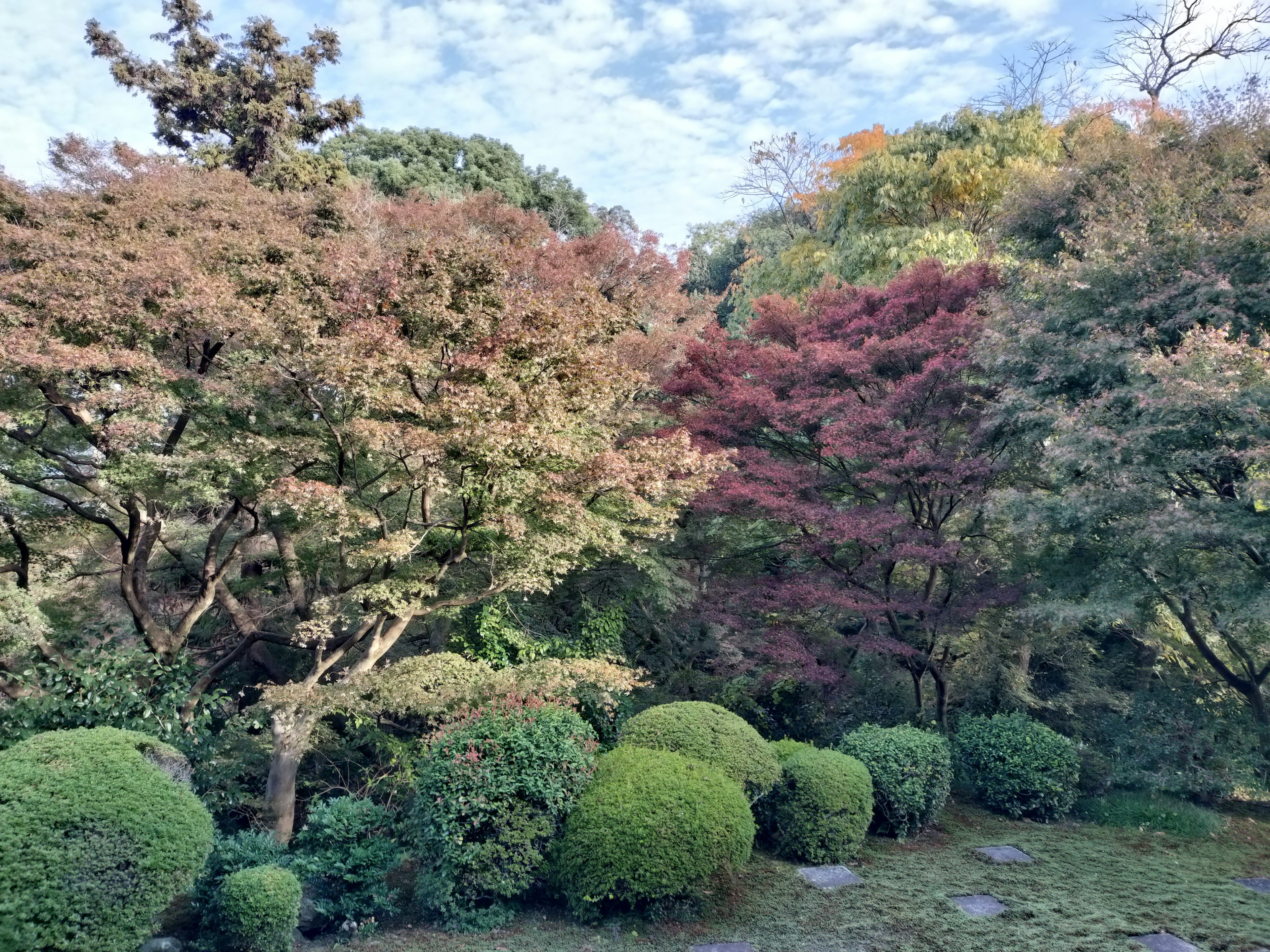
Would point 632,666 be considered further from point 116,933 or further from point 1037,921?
point 116,933

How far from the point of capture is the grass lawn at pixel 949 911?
16.1 feet

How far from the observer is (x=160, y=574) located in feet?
29.2

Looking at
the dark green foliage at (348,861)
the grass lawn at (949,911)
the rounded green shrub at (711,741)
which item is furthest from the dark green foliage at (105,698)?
the rounded green shrub at (711,741)

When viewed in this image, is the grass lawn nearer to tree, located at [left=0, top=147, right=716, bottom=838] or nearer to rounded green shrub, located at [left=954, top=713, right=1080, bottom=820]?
rounded green shrub, located at [left=954, top=713, right=1080, bottom=820]

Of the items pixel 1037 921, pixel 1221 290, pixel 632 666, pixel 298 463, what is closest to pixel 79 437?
pixel 298 463

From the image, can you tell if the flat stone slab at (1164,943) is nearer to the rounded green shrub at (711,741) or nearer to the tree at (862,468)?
the rounded green shrub at (711,741)

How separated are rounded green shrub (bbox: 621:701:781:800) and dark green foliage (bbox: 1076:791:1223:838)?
3.92m

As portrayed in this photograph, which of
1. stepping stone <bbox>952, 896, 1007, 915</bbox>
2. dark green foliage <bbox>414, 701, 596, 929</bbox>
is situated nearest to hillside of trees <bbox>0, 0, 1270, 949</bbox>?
dark green foliage <bbox>414, 701, 596, 929</bbox>

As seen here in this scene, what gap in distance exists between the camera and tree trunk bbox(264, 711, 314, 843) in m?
6.82

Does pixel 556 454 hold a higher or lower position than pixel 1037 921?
higher

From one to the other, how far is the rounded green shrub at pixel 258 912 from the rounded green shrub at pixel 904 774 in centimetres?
474

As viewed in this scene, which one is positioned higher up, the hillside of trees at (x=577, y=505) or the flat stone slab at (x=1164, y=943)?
the hillside of trees at (x=577, y=505)

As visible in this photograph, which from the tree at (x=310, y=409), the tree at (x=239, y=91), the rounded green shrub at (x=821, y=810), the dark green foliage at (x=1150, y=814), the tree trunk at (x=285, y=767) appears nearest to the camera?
the tree at (x=310, y=409)

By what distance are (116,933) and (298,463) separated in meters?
3.80
